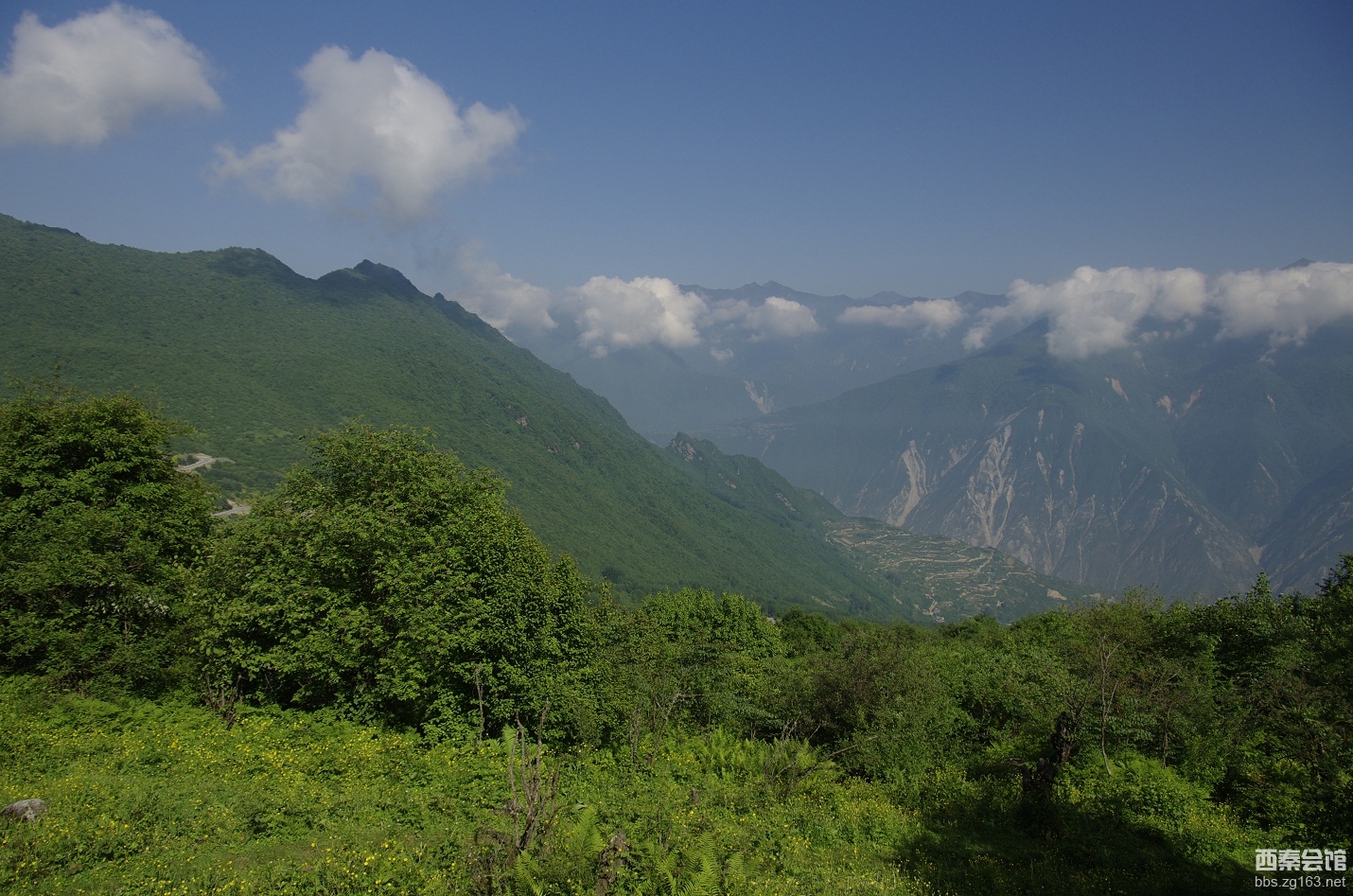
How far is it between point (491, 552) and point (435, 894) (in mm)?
13175

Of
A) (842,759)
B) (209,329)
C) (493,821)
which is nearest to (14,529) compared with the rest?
(493,821)

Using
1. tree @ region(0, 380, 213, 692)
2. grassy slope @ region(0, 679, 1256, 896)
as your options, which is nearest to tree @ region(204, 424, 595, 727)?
grassy slope @ region(0, 679, 1256, 896)

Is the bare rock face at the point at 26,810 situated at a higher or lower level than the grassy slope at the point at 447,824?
higher

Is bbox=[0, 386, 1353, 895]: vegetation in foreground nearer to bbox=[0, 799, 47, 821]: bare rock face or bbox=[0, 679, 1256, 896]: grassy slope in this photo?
bbox=[0, 679, 1256, 896]: grassy slope

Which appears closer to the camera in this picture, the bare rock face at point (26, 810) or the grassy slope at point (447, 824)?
the grassy slope at point (447, 824)

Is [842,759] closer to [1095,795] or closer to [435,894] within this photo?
[1095,795]

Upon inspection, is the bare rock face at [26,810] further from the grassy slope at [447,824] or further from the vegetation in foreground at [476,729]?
the vegetation in foreground at [476,729]

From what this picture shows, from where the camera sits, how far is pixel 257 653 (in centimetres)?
1995

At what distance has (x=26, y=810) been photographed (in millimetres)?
11227

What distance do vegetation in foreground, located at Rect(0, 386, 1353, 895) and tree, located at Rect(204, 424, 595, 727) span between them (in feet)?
0.37

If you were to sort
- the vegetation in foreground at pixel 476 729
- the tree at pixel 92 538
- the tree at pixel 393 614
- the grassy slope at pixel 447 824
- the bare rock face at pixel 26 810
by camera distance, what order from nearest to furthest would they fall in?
1. the grassy slope at pixel 447 824
2. the bare rock face at pixel 26 810
3. the vegetation in foreground at pixel 476 729
4. the tree at pixel 92 538
5. the tree at pixel 393 614

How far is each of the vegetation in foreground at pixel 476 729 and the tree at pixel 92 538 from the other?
10 cm

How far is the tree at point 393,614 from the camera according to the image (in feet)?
65.7

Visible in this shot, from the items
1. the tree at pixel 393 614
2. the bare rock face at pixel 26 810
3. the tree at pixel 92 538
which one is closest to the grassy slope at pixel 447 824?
the bare rock face at pixel 26 810
